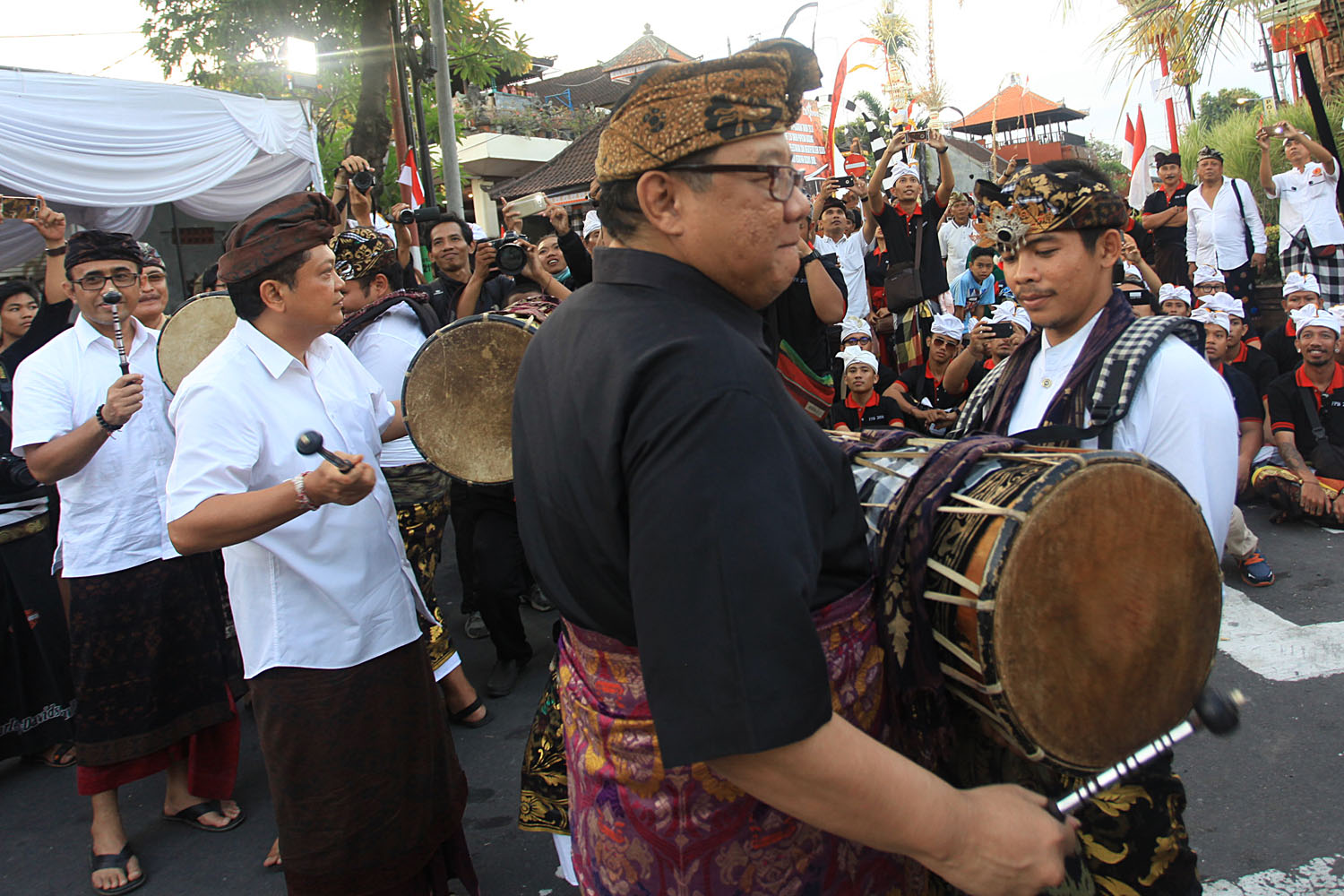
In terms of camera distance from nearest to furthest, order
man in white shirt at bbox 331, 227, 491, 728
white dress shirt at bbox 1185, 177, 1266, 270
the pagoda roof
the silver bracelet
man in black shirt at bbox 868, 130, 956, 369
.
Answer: the silver bracelet → man in white shirt at bbox 331, 227, 491, 728 → man in black shirt at bbox 868, 130, 956, 369 → white dress shirt at bbox 1185, 177, 1266, 270 → the pagoda roof

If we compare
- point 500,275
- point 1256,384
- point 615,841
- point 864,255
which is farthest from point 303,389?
point 1256,384

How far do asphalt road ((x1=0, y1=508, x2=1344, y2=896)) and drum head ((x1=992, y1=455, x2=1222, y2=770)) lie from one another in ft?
5.78

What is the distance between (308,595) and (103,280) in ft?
6.35

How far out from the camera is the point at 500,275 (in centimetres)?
520

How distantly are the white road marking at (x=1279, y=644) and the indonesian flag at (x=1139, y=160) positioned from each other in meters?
7.91

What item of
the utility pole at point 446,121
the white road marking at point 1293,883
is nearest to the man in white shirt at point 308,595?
the white road marking at point 1293,883

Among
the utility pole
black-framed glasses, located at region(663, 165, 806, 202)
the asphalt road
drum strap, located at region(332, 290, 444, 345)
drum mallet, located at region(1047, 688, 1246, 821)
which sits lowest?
the asphalt road

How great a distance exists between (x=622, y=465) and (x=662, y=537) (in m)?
0.14

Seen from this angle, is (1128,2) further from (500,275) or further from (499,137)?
(499,137)

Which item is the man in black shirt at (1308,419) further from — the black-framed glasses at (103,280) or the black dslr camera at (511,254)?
the black-framed glasses at (103,280)

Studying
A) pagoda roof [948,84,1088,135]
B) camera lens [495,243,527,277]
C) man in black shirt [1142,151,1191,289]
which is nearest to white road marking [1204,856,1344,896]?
camera lens [495,243,527,277]

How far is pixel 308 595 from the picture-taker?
94.5 inches

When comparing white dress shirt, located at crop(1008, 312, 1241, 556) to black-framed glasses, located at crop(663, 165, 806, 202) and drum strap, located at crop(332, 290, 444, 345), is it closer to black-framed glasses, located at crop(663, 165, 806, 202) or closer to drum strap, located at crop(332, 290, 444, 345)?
black-framed glasses, located at crop(663, 165, 806, 202)

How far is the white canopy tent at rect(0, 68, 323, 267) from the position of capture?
7492mm
